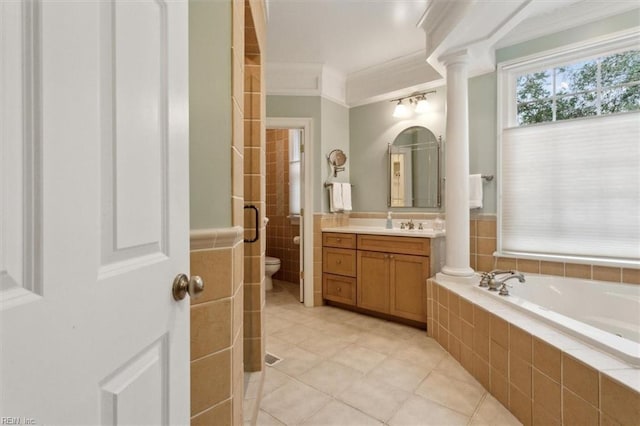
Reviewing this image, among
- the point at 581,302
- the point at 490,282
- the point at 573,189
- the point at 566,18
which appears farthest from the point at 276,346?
the point at 566,18

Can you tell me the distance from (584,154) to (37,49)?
3048 mm

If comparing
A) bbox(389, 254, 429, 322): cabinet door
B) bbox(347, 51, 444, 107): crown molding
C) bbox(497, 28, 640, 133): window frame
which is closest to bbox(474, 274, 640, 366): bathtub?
bbox(389, 254, 429, 322): cabinet door

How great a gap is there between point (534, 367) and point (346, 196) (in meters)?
2.34

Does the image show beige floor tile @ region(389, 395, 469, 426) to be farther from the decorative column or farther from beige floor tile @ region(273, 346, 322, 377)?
the decorative column

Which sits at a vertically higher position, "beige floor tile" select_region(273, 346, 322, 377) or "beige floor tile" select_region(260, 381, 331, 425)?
"beige floor tile" select_region(273, 346, 322, 377)

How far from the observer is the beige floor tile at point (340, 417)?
145cm

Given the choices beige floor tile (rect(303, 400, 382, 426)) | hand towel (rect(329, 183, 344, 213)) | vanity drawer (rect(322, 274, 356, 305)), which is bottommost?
beige floor tile (rect(303, 400, 382, 426))

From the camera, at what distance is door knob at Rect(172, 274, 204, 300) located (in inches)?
26.4

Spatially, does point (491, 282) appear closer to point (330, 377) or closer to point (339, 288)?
point (330, 377)

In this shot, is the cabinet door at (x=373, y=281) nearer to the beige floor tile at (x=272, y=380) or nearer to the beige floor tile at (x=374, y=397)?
the beige floor tile at (x=374, y=397)

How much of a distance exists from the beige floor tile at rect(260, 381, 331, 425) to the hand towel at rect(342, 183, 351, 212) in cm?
201

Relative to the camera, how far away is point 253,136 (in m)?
1.70

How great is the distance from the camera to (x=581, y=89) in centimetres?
230

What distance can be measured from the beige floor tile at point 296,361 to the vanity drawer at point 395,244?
3.82 feet
